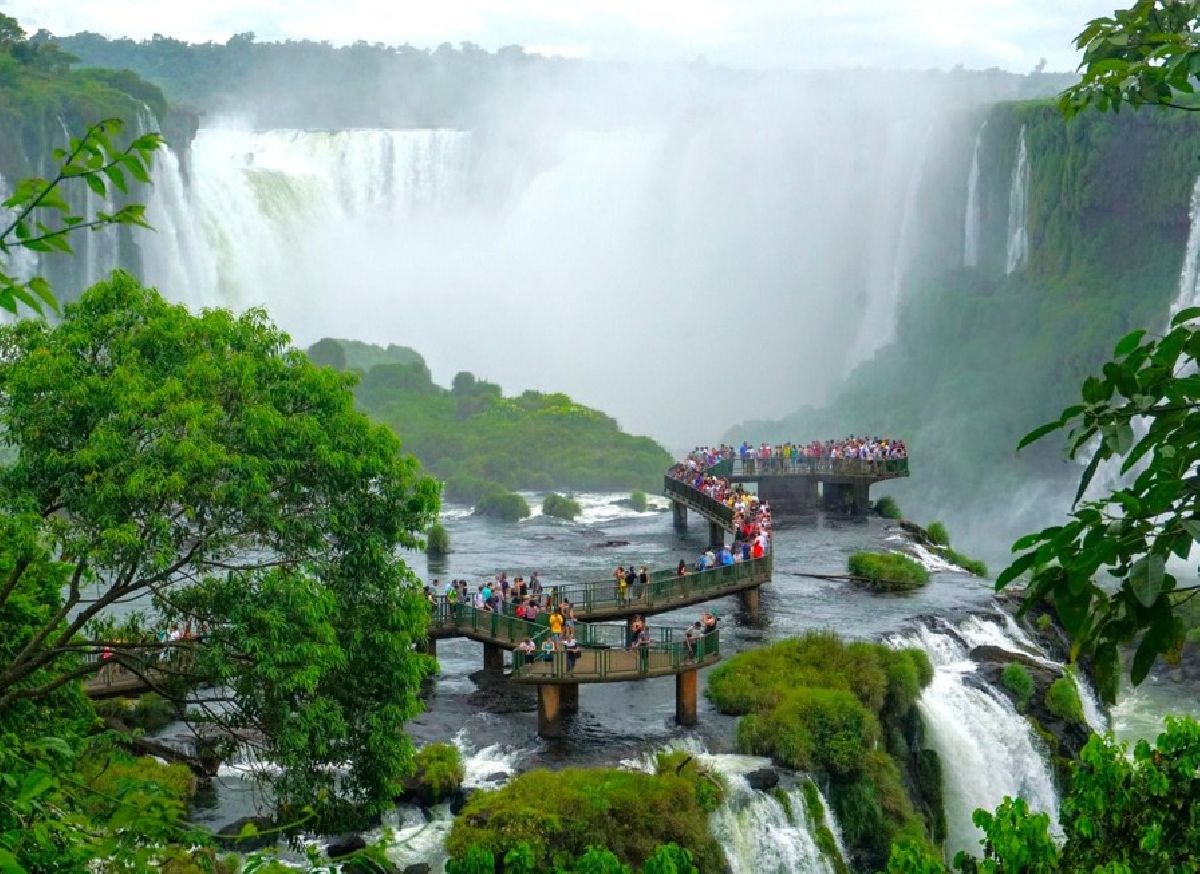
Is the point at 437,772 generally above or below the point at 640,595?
below

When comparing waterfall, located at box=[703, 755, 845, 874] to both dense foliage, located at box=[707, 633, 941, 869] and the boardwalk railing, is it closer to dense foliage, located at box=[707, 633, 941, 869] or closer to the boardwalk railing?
dense foliage, located at box=[707, 633, 941, 869]

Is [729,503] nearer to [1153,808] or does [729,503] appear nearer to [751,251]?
[1153,808]

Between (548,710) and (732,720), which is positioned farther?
(732,720)

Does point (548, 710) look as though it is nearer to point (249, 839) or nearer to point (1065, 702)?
point (249, 839)

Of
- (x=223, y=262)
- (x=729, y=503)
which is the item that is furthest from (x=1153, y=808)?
(x=223, y=262)

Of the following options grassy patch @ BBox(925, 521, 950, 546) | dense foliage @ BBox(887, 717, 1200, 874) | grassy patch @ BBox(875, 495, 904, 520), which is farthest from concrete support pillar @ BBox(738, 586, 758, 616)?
dense foliage @ BBox(887, 717, 1200, 874)

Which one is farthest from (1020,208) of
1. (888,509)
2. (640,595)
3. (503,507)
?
(640,595)
